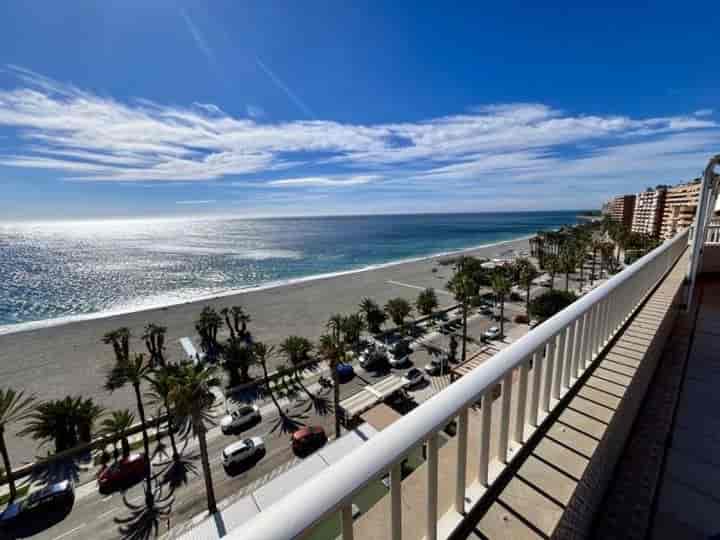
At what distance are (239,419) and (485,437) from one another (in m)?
16.4

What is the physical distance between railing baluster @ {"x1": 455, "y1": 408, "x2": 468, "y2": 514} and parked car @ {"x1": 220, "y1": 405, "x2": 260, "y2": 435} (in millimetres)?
16139

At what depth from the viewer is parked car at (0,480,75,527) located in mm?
11141

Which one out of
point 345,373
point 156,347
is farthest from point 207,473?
point 156,347

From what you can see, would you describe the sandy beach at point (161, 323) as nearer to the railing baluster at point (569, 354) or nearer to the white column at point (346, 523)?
the white column at point (346, 523)

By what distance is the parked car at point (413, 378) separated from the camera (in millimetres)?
17656

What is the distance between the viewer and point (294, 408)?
16.4 meters

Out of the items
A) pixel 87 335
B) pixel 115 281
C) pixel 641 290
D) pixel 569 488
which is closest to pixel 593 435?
pixel 569 488

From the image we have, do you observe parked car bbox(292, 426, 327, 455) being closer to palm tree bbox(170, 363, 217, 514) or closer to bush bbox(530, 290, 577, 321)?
palm tree bbox(170, 363, 217, 514)

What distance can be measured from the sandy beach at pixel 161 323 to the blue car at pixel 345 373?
8.45 meters

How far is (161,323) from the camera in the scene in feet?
102

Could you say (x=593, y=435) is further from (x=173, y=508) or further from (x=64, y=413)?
(x=64, y=413)

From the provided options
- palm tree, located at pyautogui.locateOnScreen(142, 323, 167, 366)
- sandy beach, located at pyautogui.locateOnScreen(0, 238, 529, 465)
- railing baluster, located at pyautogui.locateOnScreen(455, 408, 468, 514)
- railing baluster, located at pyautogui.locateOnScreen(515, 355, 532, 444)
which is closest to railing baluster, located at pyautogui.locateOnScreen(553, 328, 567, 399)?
railing baluster, located at pyautogui.locateOnScreen(515, 355, 532, 444)

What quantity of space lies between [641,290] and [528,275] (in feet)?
87.6

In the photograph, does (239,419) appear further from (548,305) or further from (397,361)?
(548,305)
